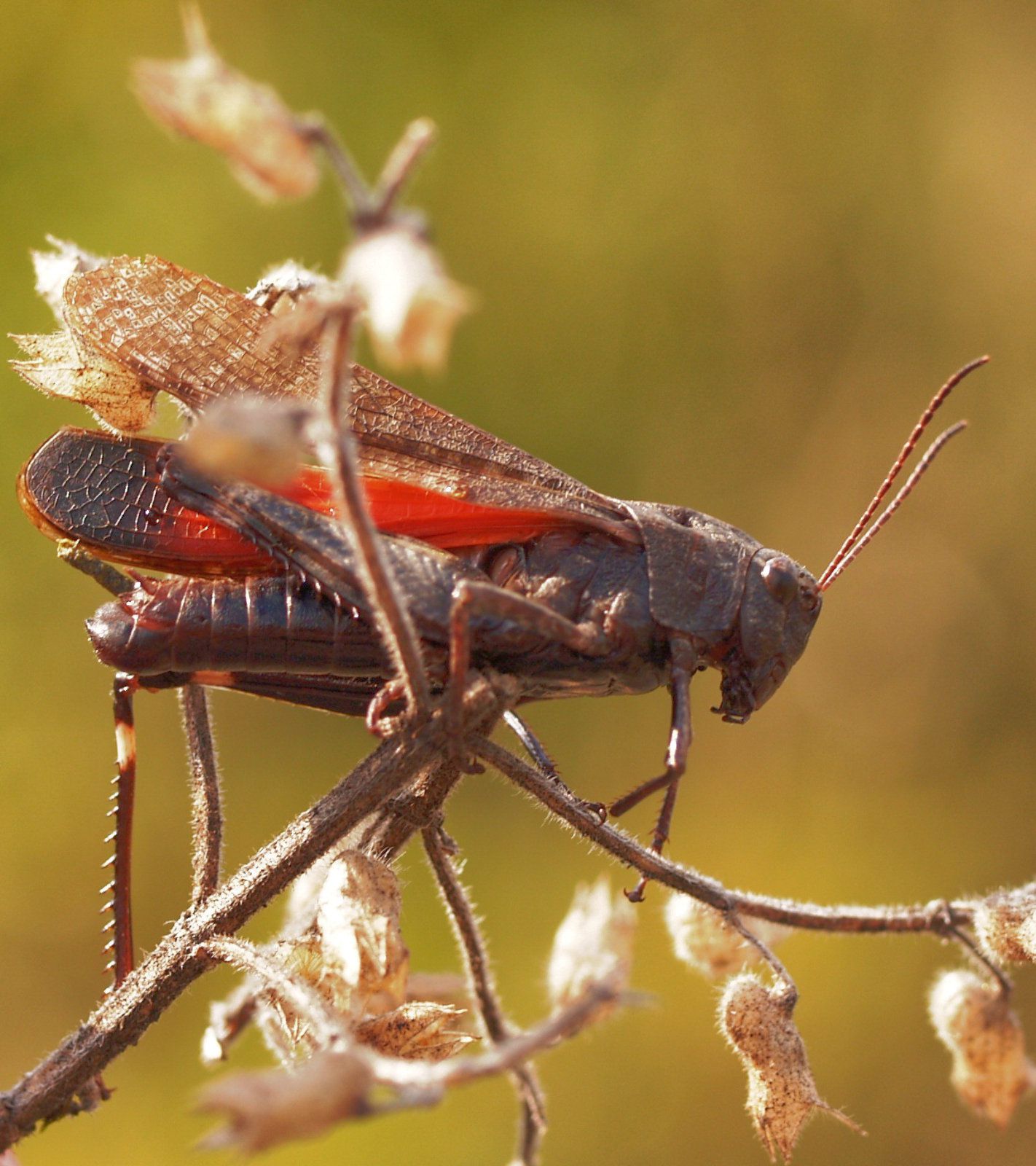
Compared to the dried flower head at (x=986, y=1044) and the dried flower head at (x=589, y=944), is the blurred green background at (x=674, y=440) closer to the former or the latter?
the dried flower head at (x=589, y=944)

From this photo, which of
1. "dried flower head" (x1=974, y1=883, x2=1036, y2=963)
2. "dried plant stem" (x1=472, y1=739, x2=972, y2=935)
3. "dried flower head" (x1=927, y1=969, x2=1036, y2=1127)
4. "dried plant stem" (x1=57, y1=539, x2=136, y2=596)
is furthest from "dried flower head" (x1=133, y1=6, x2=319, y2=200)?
"dried flower head" (x1=927, y1=969, x2=1036, y2=1127)

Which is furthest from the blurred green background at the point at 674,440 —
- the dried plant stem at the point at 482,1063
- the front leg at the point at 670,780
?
the dried plant stem at the point at 482,1063

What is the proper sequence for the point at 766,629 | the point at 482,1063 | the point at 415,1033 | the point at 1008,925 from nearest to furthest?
1. the point at 482,1063
2. the point at 415,1033
3. the point at 1008,925
4. the point at 766,629

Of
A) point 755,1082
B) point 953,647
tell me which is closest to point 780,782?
point 953,647

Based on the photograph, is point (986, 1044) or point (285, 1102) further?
point (986, 1044)

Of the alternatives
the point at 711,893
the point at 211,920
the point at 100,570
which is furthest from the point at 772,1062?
the point at 100,570

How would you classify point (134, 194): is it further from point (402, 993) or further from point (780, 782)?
point (402, 993)

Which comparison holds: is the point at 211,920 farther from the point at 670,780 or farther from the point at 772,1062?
the point at 772,1062
